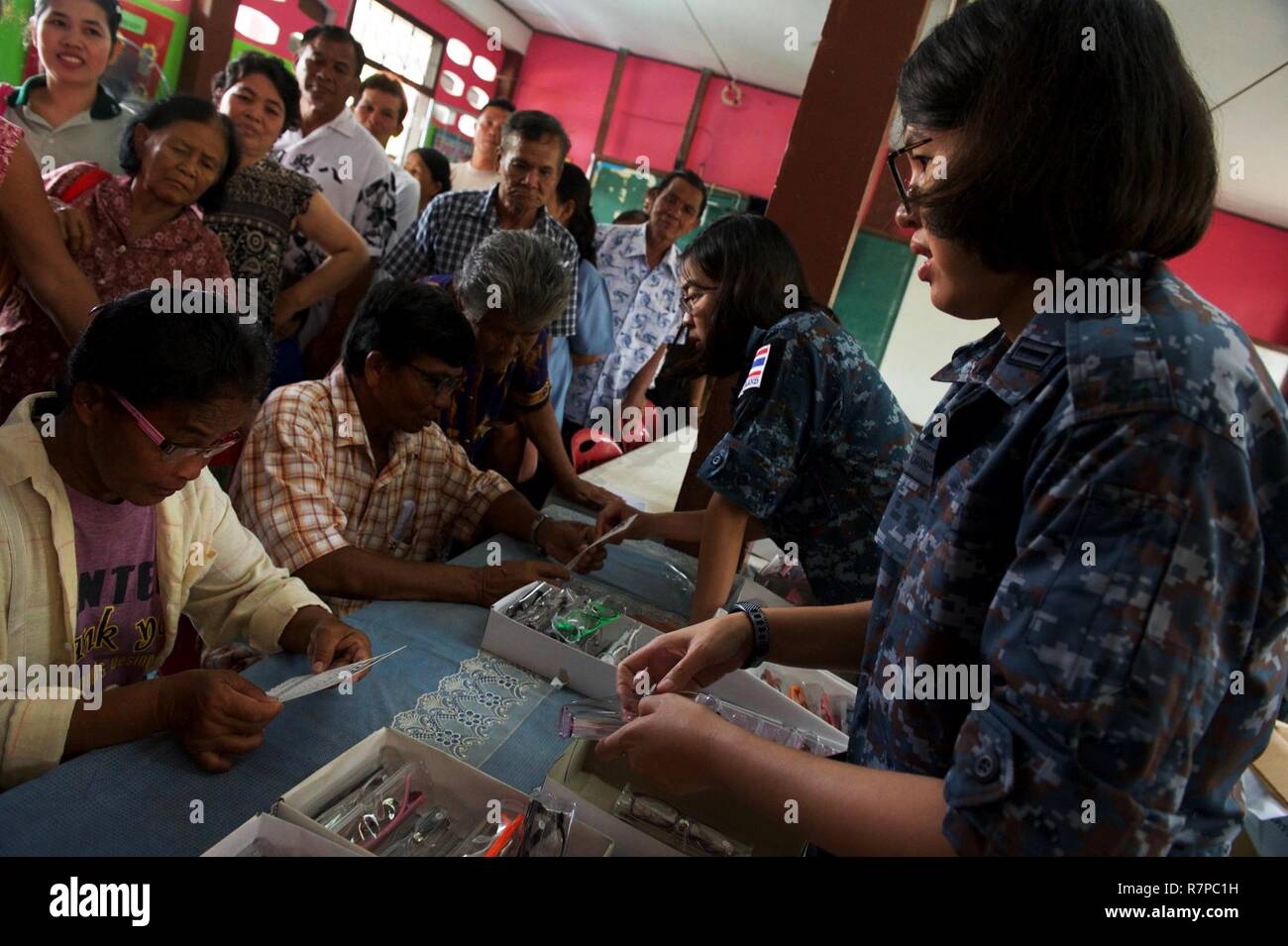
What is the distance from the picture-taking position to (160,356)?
4.10ft

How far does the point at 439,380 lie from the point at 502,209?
5.15 feet

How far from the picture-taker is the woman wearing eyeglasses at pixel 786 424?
1870 millimetres

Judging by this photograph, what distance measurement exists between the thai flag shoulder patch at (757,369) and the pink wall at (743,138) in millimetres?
8829

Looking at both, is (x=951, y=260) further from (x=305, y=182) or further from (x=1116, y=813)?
(x=305, y=182)

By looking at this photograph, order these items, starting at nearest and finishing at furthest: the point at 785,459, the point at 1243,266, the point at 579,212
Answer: the point at 785,459, the point at 579,212, the point at 1243,266

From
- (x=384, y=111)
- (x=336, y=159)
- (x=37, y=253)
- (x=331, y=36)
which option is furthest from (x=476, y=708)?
(x=384, y=111)

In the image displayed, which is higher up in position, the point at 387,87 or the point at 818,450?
the point at 387,87

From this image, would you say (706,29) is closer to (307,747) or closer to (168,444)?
(168,444)

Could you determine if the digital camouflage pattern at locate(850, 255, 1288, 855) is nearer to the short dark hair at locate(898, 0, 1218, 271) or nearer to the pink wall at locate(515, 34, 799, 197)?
the short dark hair at locate(898, 0, 1218, 271)

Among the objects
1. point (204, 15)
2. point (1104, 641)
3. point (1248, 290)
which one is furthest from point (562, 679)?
point (1248, 290)

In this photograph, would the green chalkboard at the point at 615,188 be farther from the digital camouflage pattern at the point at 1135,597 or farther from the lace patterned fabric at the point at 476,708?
the digital camouflage pattern at the point at 1135,597

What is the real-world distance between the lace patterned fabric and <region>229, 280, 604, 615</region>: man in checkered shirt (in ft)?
0.95

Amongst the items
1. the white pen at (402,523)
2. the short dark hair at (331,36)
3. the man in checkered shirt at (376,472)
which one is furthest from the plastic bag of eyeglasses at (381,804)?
the short dark hair at (331,36)

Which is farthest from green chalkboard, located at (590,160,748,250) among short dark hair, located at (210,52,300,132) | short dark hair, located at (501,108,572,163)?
short dark hair, located at (210,52,300,132)
